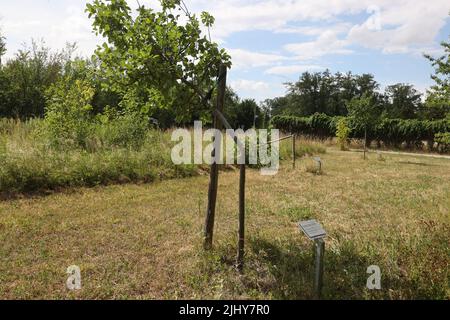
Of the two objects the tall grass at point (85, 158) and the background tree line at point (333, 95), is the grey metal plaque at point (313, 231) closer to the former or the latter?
the tall grass at point (85, 158)

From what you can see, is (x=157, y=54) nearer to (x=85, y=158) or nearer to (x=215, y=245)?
(x=215, y=245)

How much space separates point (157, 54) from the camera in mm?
3854

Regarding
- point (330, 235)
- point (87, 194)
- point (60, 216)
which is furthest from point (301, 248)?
point (87, 194)

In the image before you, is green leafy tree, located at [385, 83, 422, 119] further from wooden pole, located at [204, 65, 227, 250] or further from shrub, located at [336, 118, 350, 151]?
wooden pole, located at [204, 65, 227, 250]

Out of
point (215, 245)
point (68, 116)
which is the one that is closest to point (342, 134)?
point (68, 116)

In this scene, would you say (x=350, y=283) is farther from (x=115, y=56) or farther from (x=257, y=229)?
(x=115, y=56)

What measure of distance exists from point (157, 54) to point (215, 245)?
8.32ft

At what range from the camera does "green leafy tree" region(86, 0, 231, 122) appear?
12.3 ft

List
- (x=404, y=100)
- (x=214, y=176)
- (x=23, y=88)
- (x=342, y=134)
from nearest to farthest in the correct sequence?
(x=214, y=176) < (x=23, y=88) < (x=342, y=134) < (x=404, y=100)

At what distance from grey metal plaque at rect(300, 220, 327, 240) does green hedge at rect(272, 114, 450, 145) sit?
880 inches

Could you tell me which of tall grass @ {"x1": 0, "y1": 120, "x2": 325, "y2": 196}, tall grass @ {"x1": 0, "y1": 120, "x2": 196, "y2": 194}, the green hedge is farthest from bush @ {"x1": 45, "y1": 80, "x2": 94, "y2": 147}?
the green hedge

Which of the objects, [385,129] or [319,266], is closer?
[319,266]

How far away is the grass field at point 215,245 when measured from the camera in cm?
350

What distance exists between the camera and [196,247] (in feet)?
14.6
